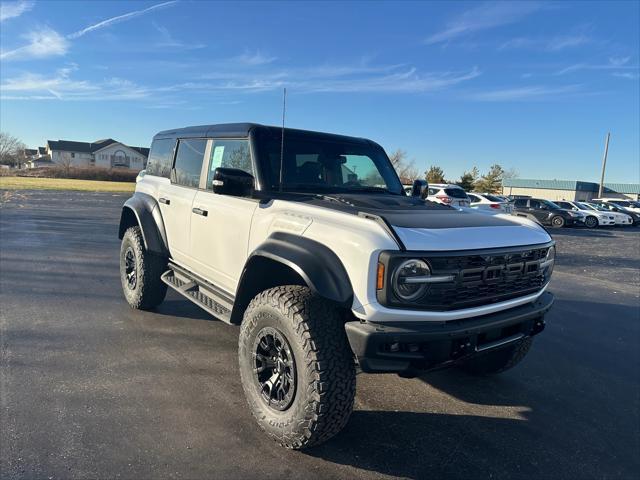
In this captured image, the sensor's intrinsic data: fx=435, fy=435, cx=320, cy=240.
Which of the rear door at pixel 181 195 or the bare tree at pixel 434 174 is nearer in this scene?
the rear door at pixel 181 195

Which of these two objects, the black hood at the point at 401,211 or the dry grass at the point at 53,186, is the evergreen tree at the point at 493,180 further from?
the black hood at the point at 401,211

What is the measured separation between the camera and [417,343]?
245cm

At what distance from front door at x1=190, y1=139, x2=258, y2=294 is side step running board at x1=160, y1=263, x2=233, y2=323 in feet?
0.27

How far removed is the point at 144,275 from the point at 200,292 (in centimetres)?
119

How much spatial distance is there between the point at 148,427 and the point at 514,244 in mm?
2703

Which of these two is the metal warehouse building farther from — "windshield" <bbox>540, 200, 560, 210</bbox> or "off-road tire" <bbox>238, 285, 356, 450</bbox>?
"off-road tire" <bbox>238, 285, 356, 450</bbox>

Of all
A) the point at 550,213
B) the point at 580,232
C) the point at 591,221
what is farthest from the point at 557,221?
the point at 591,221

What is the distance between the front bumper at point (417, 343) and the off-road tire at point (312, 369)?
0.18m

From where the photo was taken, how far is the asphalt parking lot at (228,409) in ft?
8.55

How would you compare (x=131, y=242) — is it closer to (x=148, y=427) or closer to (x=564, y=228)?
(x=148, y=427)

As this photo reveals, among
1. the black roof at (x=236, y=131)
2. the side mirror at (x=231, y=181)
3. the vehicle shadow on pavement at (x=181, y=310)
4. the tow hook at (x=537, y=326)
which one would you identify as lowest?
the vehicle shadow on pavement at (x=181, y=310)

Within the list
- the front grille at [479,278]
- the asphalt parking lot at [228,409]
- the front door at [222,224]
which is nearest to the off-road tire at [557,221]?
the asphalt parking lot at [228,409]

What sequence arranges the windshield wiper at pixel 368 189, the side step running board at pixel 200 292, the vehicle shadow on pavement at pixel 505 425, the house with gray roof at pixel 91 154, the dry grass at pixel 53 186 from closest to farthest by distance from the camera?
the vehicle shadow on pavement at pixel 505 425
the side step running board at pixel 200 292
the windshield wiper at pixel 368 189
the dry grass at pixel 53 186
the house with gray roof at pixel 91 154

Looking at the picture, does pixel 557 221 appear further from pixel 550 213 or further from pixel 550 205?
pixel 550 205
